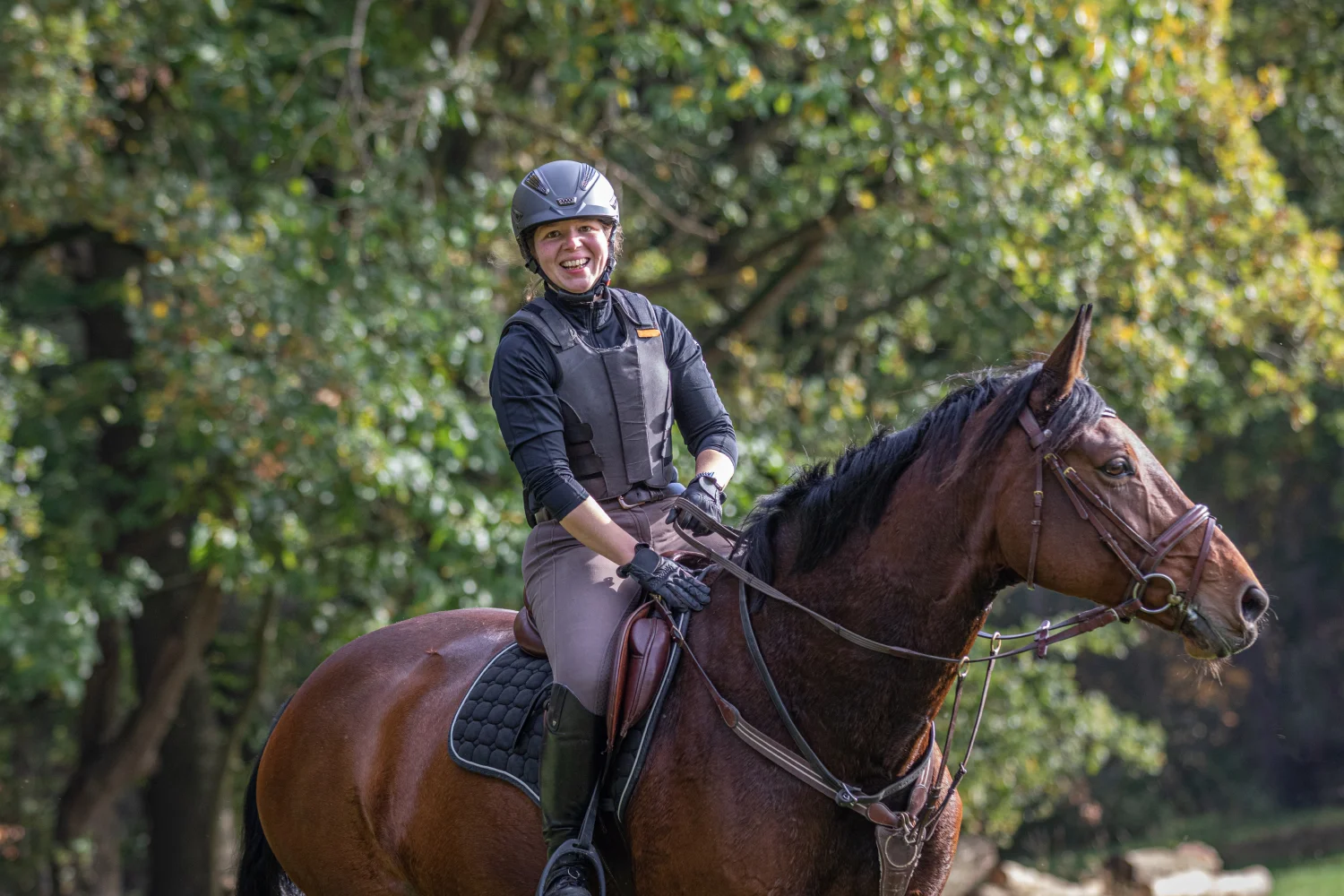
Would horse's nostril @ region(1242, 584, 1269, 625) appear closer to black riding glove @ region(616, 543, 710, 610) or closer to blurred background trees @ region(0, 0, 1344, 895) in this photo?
black riding glove @ region(616, 543, 710, 610)

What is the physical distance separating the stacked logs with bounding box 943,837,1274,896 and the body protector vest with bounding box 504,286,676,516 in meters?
9.97

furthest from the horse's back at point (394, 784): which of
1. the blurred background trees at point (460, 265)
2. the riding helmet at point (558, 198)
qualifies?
the blurred background trees at point (460, 265)

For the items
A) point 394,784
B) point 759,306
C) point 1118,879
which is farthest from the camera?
point 1118,879

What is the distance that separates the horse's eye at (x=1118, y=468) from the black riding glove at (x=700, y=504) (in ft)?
3.83

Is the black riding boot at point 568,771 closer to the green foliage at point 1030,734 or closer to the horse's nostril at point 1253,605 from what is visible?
the horse's nostril at point 1253,605

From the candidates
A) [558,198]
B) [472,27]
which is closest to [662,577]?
[558,198]

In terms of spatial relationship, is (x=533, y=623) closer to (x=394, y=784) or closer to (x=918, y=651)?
(x=394, y=784)

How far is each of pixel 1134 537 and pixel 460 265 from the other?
7297mm

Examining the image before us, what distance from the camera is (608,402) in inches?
167

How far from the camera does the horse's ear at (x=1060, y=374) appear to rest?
3.60 m

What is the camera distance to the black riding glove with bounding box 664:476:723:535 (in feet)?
13.8

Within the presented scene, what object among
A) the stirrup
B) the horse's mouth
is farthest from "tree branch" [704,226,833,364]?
the horse's mouth

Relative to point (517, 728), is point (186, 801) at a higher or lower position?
lower

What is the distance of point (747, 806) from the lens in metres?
3.81
